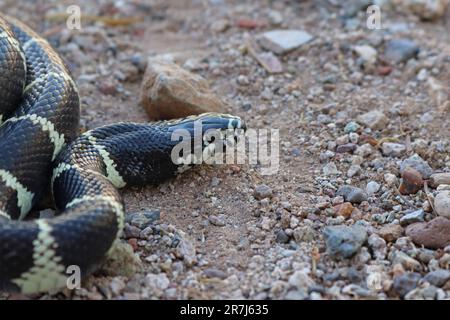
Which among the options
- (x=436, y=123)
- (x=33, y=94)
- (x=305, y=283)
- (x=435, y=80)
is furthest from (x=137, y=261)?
(x=435, y=80)

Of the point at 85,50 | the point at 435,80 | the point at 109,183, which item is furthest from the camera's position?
the point at 85,50

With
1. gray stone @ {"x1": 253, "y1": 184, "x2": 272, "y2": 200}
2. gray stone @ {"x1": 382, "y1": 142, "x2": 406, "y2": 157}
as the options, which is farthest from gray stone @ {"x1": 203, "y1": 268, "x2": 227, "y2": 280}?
gray stone @ {"x1": 382, "y1": 142, "x2": 406, "y2": 157}

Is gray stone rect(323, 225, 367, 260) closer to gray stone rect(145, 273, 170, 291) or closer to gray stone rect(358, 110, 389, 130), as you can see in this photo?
gray stone rect(145, 273, 170, 291)

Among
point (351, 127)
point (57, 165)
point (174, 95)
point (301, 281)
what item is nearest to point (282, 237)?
point (301, 281)

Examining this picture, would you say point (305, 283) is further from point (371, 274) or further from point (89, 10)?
point (89, 10)

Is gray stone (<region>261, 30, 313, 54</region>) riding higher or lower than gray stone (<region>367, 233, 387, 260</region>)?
higher

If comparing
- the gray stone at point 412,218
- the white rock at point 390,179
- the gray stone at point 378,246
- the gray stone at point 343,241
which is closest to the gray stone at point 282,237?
the gray stone at point 343,241
